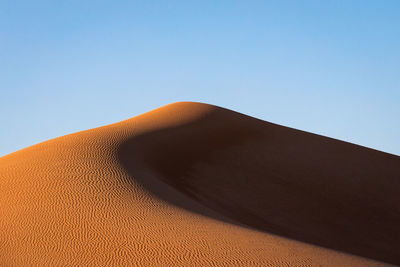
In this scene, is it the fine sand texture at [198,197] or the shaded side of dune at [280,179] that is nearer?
the fine sand texture at [198,197]

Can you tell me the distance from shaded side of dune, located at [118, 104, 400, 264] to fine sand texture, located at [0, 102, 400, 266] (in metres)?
0.06

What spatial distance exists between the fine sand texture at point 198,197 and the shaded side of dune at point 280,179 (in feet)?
0.21

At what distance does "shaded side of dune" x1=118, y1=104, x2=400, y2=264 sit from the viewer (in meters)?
14.9

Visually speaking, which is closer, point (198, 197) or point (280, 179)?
point (198, 197)

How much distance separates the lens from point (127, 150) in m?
16.5

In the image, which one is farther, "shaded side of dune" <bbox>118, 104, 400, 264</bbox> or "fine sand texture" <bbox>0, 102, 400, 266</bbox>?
"shaded side of dune" <bbox>118, 104, 400, 264</bbox>

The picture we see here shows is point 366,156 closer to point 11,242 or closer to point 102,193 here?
point 102,193

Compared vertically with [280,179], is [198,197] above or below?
above

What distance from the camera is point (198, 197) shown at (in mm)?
15078

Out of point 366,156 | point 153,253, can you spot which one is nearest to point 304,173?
point 366,156

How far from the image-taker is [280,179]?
60.3ft

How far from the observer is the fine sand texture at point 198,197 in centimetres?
891

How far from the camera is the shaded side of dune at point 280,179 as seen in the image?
48.8ft

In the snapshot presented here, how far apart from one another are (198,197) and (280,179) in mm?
4337
